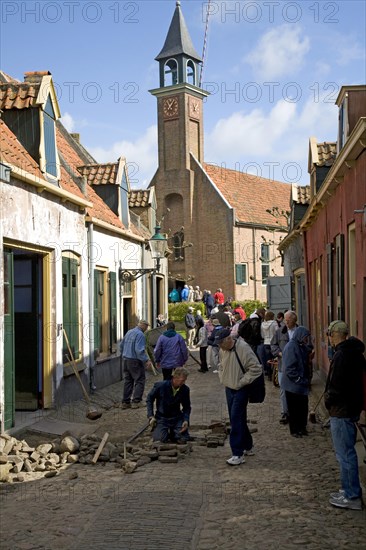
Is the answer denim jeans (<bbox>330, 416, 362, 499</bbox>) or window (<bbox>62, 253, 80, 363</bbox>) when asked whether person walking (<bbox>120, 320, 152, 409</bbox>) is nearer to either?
window (<bbox>62, 253, 80, 363</bbox>)

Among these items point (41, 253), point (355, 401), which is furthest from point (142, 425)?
point (355, 401)

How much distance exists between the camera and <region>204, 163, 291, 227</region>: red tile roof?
4358 centimetres

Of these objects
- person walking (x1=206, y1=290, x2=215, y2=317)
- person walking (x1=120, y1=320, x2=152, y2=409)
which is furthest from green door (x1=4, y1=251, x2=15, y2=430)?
person walking (x1=206, y1=290, x2=215, y2=317)

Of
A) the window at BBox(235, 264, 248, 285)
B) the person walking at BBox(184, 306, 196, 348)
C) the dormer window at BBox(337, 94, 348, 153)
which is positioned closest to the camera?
the dormer window at BBox(337, 94, 348, 153)

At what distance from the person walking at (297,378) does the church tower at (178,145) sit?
1282 inches

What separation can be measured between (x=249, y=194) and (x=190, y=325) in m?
24.7

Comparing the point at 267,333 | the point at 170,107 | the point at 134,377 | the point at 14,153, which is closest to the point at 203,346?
the point at 267,333

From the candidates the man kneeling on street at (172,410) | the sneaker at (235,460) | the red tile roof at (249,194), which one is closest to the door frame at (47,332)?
the man kneeling on street at (172,410)

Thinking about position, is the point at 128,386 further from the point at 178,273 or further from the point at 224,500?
the point at 178,273

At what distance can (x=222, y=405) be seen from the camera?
12734mm

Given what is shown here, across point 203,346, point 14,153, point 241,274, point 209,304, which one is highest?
point 14,153

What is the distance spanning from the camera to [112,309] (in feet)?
52.9

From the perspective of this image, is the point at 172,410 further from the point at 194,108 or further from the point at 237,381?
the point at 194,108

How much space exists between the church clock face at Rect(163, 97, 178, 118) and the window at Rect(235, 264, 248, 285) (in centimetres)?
1112
